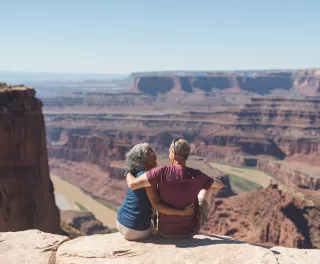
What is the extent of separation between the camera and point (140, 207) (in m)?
8.15

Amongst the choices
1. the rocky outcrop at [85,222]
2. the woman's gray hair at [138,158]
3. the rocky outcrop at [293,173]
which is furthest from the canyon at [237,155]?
the woman's gray hair at [138,158]

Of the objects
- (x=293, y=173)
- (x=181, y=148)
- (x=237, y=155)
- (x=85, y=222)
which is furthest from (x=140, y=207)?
(x=237, y=155)

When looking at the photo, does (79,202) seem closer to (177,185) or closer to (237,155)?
(237,155)

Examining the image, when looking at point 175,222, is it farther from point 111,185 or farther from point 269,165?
point 269,165

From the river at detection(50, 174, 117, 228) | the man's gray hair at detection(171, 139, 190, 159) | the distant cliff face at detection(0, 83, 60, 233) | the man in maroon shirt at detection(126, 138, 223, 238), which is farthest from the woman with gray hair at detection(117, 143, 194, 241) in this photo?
the river at detection(50, 174, 117, 228)

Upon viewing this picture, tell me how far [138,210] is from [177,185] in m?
0.97

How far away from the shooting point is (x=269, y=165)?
108688 millimetres

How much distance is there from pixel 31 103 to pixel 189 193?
21845 mm

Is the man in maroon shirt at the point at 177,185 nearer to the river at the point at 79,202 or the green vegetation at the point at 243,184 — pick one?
the river at the point at 79,202

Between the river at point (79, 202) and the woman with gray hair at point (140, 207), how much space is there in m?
55.8

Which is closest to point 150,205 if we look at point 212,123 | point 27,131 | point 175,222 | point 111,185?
point 175,222

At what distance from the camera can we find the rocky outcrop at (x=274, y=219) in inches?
1350

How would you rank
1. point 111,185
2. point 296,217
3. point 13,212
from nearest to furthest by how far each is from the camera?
point 13,212
point 296,217
point 111,185

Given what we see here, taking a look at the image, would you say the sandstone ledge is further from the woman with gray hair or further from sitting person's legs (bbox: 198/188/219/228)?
sitting person's legs (bbox: 198/188/219/228)
